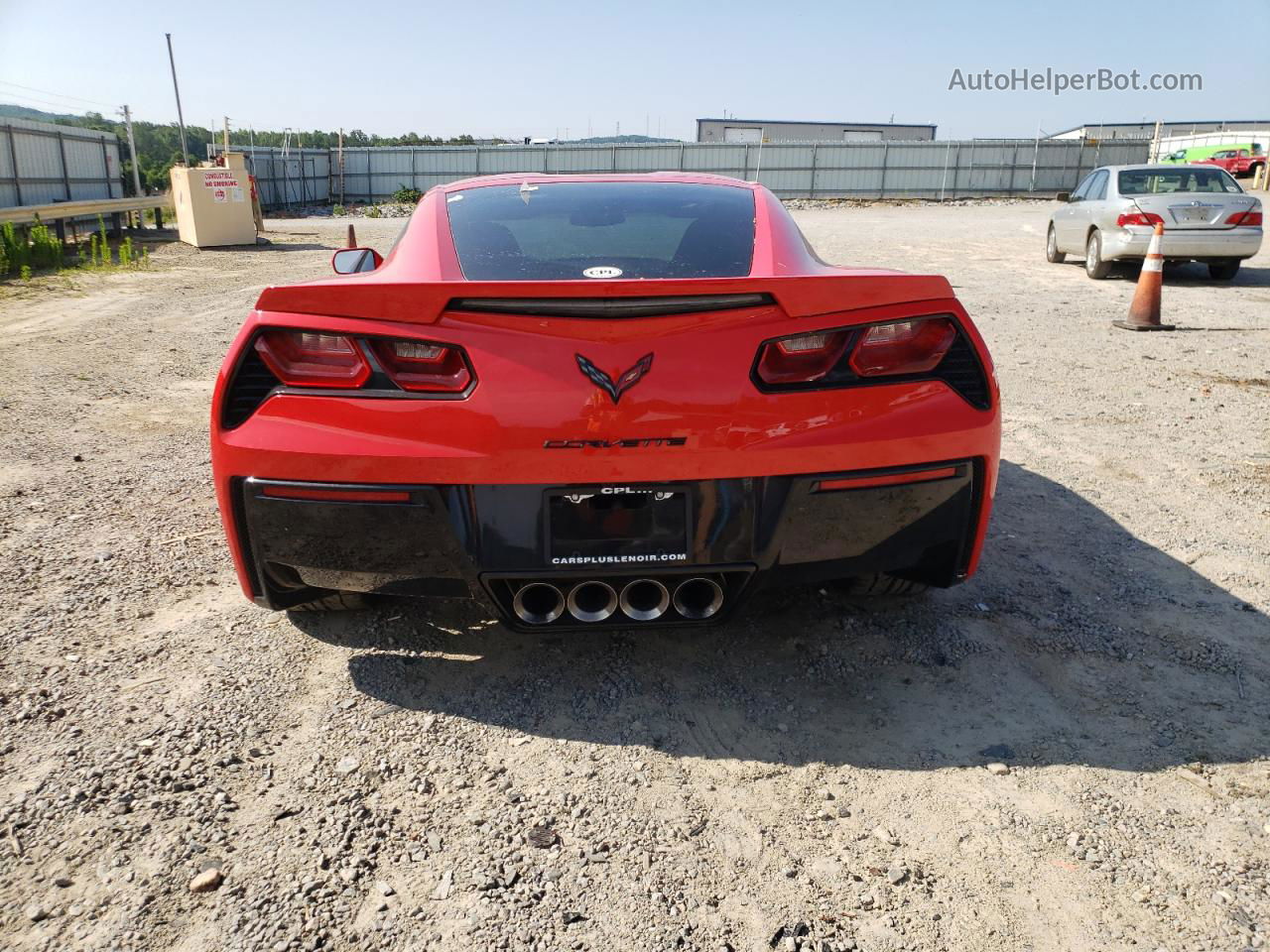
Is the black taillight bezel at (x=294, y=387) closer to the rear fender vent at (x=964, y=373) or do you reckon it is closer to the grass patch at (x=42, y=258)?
the rear fender vent at (x=964, y=373)

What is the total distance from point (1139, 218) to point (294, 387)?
40.9 ft

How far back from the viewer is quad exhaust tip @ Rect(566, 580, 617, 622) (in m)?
2.48

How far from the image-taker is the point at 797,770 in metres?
2.37

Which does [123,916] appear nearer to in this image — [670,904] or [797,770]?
[670,904]

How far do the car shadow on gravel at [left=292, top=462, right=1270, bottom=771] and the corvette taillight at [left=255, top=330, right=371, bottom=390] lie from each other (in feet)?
2.99

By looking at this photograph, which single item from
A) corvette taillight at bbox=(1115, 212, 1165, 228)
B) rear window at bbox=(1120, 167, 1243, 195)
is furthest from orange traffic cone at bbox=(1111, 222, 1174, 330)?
rear window at bbox=(1120, 167, 1243, 195)

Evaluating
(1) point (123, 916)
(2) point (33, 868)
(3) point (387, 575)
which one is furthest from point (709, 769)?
(2) point (33, 868)

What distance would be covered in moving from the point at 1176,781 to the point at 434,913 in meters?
1.76

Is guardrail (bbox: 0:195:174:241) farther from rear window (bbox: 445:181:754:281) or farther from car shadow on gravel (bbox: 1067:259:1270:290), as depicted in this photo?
car shadow on gravel (bbox: 1067:259:1270:290)

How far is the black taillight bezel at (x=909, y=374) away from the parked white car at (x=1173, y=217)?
35.4ft

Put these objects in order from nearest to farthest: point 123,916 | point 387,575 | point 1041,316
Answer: point 123,916 < point 387,575 < point 1041,316

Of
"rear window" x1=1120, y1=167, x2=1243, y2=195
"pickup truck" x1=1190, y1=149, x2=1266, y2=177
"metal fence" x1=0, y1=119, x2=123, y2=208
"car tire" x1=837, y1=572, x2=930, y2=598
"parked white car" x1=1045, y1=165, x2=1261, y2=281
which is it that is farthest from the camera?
"pickup truck" x1=1190, y1=149, x2=1266, y2=177

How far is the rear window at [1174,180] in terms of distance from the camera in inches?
493

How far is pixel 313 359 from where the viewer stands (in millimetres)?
2447
